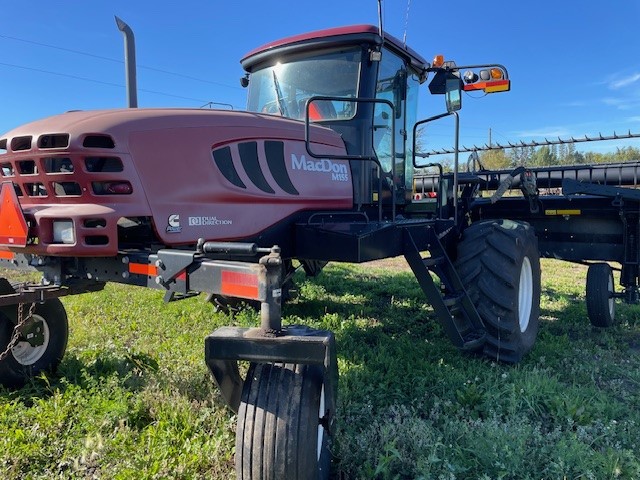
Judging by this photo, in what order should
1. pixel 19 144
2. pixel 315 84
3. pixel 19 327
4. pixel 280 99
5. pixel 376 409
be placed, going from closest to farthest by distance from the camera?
pixel 19 144 → pixel 376 409 → pixel 19 327 → pixel 315 84 → pixel 280 99

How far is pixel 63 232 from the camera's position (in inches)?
101

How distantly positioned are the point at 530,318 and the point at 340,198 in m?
2.05

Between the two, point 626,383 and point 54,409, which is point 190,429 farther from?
point 626,383

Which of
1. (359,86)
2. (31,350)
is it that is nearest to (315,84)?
(359,86)

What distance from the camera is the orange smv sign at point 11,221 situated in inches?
104

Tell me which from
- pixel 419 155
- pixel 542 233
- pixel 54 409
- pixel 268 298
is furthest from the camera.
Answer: pixel 542 233

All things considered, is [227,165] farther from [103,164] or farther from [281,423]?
[281,423]

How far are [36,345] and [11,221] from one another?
4.35ft

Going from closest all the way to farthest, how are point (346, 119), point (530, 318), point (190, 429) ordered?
point (190, 429) → point (346, 119) → point (530, 318)

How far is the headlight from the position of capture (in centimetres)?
252

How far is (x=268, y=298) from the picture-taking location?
2.02m

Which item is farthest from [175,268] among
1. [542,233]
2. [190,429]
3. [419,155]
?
[542,233]

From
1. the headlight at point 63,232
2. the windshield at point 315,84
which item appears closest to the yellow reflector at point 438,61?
the windshield at point 315,84

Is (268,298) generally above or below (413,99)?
below
